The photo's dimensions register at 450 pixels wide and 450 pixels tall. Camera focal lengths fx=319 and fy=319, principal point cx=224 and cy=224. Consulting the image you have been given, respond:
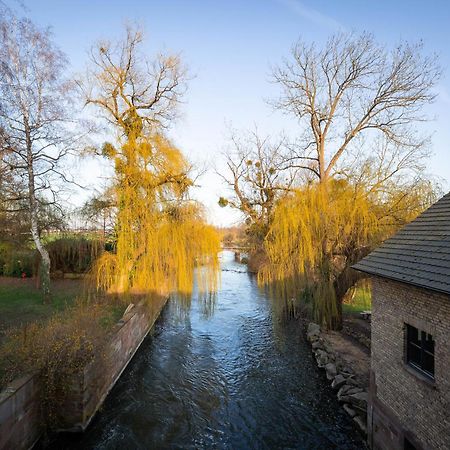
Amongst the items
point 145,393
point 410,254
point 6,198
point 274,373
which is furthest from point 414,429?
point 6,198

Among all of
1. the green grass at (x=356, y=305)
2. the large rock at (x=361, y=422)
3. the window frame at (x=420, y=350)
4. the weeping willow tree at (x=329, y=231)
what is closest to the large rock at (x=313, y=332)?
the weeping willow tree at (x=329, y=231)

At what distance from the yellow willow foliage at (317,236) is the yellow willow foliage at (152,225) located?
3082 mm

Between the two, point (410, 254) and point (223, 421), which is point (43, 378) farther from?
point (410, 254)

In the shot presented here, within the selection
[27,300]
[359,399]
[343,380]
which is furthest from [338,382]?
[27,300]

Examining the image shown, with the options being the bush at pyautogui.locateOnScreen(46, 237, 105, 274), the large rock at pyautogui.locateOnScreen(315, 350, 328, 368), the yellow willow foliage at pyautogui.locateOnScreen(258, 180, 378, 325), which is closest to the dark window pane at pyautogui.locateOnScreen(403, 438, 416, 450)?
the large rock at pyautogui.locateOnScreen(315, 350, 328, 368)

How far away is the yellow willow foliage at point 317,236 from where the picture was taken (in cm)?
1195

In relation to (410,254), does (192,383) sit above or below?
below

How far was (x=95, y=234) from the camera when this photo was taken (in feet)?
43.1

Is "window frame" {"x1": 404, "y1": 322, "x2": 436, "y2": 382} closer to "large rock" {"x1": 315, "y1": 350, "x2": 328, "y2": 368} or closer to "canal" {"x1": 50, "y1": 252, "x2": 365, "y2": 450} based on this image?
"canal" {"x1": 50, "y1": 252, "x2": 365, "y2": 450}

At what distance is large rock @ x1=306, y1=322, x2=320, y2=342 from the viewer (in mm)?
12938

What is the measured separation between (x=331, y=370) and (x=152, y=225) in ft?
25.5

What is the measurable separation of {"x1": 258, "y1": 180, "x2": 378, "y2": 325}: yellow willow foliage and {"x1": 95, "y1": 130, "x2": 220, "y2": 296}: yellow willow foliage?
10.1ft

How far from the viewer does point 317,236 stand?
40.0ft

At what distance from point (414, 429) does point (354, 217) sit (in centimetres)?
754
